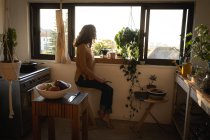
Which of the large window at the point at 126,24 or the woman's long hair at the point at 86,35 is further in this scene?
the large window at the point at 126,24

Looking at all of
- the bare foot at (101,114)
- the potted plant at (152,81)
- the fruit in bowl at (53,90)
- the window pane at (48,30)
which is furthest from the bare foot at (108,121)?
the window pane at (48,30)

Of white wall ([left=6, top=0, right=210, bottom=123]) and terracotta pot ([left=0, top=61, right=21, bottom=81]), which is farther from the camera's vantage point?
white wall ([left=6, top=0, right=210, bottom=123])

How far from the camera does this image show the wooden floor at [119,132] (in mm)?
2910

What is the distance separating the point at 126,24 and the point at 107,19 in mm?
316

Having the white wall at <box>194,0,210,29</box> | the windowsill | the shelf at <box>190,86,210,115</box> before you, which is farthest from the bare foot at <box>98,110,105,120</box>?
the white wall at <box>194,0,210,29</box>

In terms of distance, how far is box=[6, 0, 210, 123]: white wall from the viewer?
10.8ft

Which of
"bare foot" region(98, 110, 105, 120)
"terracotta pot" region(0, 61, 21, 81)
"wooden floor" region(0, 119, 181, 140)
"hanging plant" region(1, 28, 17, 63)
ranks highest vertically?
"hanging plant" region(1, 28, 17, 63)

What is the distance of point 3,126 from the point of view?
2750mm

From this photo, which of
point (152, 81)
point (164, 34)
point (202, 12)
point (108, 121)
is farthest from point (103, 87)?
point (202, 12)

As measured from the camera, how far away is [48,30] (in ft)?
12.0

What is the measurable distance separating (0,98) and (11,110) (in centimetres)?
34

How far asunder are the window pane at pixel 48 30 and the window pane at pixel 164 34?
139 centimetres

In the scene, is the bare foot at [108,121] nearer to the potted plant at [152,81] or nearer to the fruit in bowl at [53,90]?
the potted plant at [152,81]

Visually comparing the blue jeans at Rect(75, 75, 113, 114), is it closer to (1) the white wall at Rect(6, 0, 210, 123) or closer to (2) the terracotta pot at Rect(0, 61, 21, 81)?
(1) the white wall at Rect(6, 0, 210, 123)
